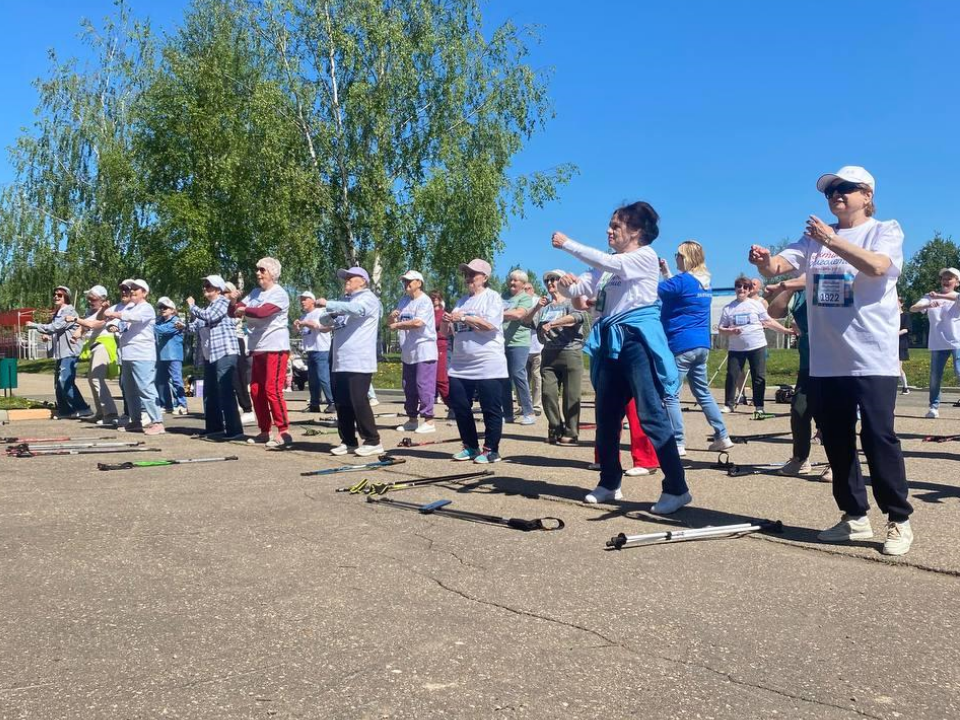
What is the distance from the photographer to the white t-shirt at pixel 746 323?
1379 cm

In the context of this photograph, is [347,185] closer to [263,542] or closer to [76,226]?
[76,226]

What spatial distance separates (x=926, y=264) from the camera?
101375 mm

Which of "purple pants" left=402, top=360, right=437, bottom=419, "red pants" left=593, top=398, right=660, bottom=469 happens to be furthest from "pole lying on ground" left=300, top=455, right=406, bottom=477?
"purple pants" left=402, top=360, right=437, bottom=419

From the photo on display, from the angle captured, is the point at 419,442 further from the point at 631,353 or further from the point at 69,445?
the point at 631,353

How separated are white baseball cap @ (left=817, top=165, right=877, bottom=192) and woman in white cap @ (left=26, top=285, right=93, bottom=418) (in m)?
11.2

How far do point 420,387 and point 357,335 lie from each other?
2421mm

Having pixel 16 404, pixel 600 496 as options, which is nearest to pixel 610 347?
pixel 600 496

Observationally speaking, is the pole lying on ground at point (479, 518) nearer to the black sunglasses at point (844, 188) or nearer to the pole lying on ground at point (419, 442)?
the black sunglasses at point (844, 188)

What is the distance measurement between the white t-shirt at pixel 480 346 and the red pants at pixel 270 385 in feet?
6.60

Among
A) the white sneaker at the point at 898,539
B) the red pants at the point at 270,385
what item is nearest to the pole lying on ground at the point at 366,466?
the red pants at the point at 270,385

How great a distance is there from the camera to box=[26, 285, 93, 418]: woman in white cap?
13.5 metres

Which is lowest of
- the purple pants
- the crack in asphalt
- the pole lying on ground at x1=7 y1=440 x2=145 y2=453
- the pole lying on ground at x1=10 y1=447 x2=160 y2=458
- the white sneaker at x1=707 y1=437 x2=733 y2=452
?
the crack in asphalt

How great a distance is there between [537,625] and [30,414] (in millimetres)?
12717

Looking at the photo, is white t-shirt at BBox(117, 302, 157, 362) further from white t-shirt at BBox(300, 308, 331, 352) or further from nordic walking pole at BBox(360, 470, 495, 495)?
nordic walking pole at BBox(360, 470, 495, 495)
